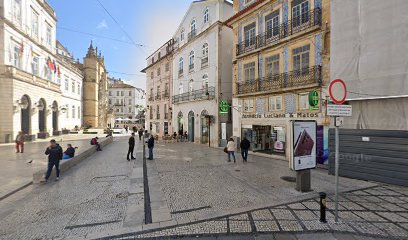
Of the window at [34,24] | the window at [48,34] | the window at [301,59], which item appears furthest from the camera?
the window at [48,34]

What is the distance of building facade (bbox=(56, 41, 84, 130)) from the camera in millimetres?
33938

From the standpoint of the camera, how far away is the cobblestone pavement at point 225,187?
5770 millimetres

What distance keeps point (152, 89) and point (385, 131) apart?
32.9 metres

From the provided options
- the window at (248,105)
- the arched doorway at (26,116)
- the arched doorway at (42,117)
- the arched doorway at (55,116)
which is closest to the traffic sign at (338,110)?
the window at (248,105)

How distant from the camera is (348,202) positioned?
20.1 feet

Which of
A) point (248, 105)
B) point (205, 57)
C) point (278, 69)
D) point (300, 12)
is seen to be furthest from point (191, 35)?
point (300, 12)

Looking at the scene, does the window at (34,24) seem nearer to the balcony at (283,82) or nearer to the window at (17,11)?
the window at (17,11)

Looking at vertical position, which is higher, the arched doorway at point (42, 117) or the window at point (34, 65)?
the window at point (34, 65)

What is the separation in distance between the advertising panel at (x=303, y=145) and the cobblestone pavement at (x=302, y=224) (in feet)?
4.10

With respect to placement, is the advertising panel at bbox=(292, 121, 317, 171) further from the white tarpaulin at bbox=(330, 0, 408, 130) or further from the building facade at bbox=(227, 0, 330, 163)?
the building facade at bbox=(227, 0, 330, 163)

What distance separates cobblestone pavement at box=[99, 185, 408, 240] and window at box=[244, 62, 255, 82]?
1145cm

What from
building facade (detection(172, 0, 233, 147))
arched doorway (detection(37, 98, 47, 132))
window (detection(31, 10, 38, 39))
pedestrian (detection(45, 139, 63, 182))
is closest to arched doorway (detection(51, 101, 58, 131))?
arched doorway (detection(37, 98, 47, 132))

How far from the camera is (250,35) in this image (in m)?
16.1

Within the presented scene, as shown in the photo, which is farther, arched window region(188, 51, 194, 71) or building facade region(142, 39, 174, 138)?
building facade region(142, 39, 174, 138)
